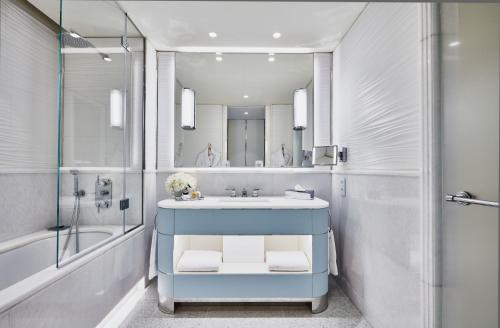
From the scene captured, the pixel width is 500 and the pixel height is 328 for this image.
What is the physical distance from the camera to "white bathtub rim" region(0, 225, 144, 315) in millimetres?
1216

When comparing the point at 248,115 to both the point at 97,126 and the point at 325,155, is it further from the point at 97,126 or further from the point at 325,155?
the point at 97,126

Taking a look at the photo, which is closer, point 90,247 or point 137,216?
point 90,247

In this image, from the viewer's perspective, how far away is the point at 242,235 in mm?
2281

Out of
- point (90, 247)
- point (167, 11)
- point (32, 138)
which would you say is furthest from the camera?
point (32, 138)

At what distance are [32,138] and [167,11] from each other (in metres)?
1.48

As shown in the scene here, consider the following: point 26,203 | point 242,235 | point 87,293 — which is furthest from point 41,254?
point 242,235

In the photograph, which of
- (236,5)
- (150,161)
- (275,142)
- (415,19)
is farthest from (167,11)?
(415,19)

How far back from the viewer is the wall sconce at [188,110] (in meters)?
2.87

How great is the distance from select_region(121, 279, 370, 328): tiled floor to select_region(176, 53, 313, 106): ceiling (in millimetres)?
1848

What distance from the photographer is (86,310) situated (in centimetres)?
174

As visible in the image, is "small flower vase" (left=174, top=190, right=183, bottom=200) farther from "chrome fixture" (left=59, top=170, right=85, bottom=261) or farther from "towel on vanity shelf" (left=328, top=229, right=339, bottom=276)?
"towel on vanity shelf" (left=328, top=229, right=339, bottom=276)

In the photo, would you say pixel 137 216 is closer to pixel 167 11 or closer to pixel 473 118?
pixel 167 11

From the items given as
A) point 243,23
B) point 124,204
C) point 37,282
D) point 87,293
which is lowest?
point 87,293

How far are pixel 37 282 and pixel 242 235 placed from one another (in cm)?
131
